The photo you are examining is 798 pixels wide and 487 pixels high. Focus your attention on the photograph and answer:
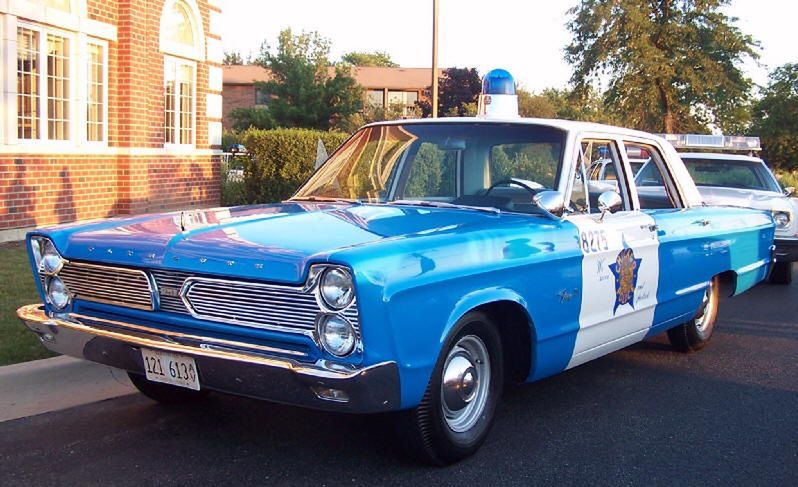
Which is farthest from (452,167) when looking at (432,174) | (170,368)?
(170,368)

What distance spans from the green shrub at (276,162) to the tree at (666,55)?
15.5 metres

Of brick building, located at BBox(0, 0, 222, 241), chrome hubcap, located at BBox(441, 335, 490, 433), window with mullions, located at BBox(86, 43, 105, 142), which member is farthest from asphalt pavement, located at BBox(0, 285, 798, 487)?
window with mullions, located at BBox(86, 43, 105, 142)

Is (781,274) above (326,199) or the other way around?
the other way around

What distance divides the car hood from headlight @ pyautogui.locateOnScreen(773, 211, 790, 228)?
280 inches

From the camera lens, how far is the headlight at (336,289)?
3607mm

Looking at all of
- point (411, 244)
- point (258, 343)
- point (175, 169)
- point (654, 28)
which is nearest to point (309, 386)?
point (258, 343)

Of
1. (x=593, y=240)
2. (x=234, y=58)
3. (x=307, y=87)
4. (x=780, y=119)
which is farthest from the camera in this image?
(x=234, y=58)

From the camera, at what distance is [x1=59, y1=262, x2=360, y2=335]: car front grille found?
12.1 ft

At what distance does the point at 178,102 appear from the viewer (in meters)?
14.2

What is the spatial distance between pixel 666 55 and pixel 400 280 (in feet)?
89.1

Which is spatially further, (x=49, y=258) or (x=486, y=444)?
(x=486, y=444)

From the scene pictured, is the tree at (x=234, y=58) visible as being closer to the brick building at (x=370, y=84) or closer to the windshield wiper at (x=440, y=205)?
the brick building at (x=370, y=84)

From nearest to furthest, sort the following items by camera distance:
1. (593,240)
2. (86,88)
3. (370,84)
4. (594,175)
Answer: (593,240)
(594,175)
(86,88)
(370,84)

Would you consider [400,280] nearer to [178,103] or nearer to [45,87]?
[45,87]
